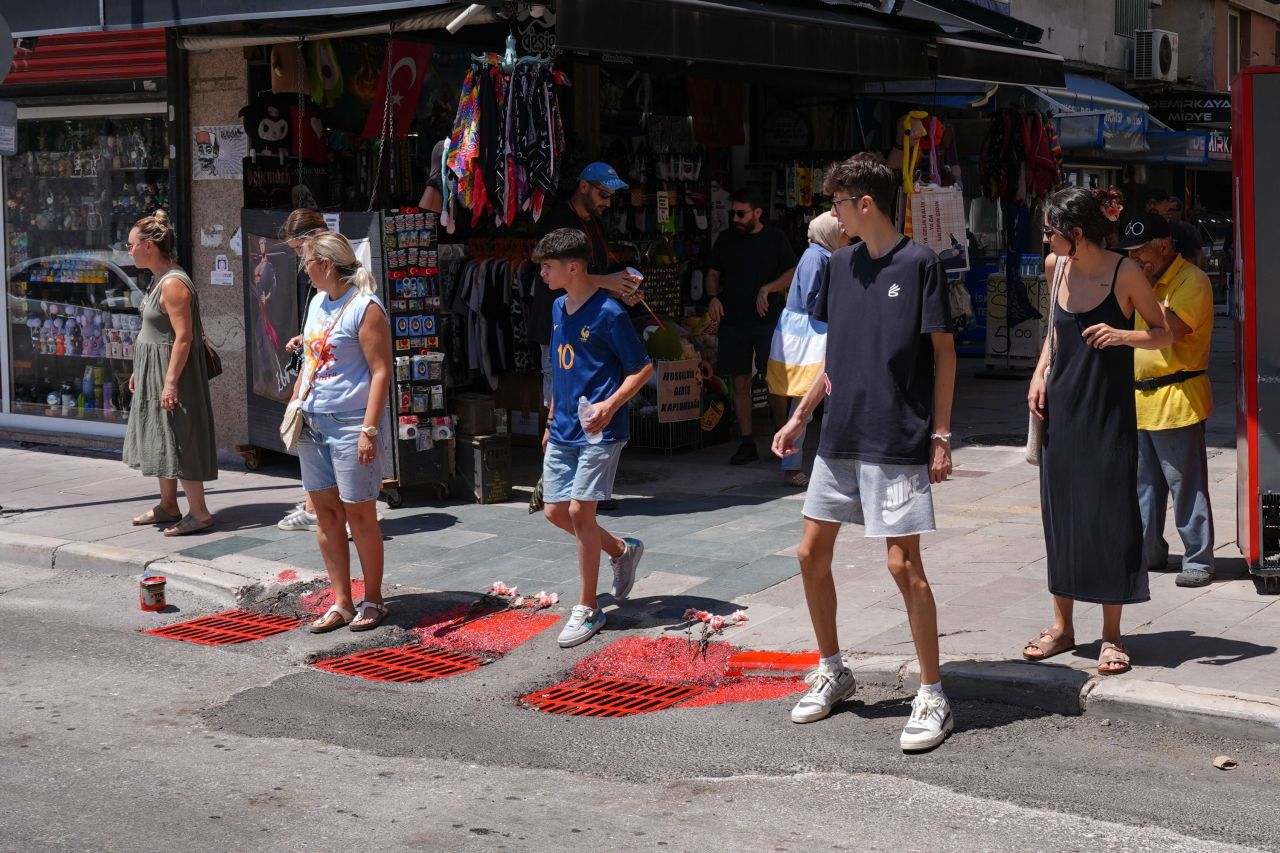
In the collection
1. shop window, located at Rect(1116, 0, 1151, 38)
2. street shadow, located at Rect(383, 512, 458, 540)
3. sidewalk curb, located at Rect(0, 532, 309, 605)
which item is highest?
shop window, located at Rect(1116, 0, 1151, 38)

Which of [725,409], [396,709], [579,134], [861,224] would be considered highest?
[579,134]

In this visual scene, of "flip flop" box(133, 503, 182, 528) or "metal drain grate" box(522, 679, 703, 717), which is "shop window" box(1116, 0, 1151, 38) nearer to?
"flip flop" box(133, 503, 182, 528)

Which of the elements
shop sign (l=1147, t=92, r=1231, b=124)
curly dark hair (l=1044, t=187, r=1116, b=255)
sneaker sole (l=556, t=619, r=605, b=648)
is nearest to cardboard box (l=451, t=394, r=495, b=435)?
sneaker sole (l=556, t=619, r=605, b=648)

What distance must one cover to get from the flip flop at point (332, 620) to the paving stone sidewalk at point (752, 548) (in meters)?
0.67

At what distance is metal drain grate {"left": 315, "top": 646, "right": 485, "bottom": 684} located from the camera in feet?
22.5

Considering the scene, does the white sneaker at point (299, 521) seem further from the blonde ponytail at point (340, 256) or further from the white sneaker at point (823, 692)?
the white sneaker at point (823, 692)

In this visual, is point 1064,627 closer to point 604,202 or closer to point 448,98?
point 604,202

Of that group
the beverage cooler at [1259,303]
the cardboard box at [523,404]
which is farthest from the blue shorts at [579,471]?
the cardboard box at [523,404]

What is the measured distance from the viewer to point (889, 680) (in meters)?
6.23

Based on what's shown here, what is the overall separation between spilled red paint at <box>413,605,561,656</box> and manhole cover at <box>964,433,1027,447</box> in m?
5.72

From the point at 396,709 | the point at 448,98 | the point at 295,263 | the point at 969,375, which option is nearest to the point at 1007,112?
the point at 969,375

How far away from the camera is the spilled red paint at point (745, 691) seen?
6.29 m

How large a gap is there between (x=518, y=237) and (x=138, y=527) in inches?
151

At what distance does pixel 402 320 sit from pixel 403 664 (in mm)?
3247
